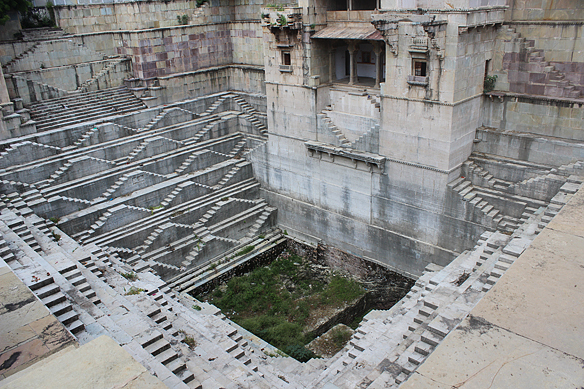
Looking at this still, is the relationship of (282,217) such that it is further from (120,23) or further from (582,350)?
(582,350)

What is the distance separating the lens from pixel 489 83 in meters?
16.2

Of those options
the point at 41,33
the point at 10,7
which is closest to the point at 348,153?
the point at 41,33

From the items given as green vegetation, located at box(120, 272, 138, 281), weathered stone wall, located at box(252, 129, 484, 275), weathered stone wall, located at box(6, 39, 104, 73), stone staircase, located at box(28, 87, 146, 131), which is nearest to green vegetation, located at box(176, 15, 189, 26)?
weathered stone wall, located at box(6, 39, 104, 73)

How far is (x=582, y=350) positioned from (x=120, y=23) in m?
22.9

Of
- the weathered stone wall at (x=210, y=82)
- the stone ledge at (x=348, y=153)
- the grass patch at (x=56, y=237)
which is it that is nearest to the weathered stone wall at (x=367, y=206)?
the stone ledge at (x=348, y=153)

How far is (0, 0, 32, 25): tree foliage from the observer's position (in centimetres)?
1927

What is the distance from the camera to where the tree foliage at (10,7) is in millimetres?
19266

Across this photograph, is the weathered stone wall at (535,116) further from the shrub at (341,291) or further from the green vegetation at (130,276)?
the green vegetation at (130,276)

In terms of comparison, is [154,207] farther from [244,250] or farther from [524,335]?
[524,335]

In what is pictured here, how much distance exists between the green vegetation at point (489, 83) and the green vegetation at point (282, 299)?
8.69 metres

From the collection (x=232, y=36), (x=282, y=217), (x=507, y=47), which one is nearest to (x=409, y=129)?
(x=507, y=47)

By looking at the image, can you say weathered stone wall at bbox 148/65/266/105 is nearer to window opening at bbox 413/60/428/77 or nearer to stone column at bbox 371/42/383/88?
stone column at bbox 371/42/383/88

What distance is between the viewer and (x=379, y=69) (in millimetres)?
17891

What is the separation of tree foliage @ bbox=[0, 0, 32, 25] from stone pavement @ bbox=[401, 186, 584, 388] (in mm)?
21175
